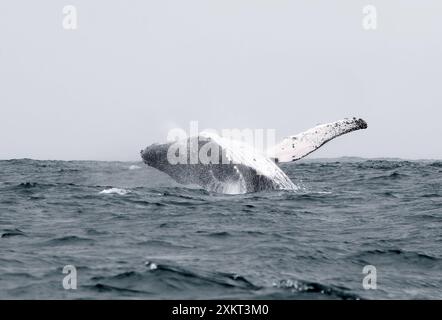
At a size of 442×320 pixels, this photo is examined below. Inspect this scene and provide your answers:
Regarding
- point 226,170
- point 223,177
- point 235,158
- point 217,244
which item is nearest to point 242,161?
point 235,158

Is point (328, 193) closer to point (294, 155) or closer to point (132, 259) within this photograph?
point (294, 155)

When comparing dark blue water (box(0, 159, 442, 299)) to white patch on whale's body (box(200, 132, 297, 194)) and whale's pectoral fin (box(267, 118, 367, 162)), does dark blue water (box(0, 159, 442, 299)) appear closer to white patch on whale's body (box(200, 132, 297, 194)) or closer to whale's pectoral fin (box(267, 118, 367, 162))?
white patch on whale's body (box(200, 132, 297, 194))

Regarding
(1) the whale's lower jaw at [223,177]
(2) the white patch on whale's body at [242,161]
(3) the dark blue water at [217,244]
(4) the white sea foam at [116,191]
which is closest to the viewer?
(3) the dark blue water at [217,244]

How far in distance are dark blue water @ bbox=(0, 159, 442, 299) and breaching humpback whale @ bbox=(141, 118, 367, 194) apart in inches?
15.1

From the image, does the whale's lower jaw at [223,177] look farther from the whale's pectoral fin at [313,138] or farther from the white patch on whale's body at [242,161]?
the whale's pectoral fin at [313,138]

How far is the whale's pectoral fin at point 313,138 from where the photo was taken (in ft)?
49.1

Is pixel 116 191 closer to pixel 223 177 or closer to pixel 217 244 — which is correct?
pixel 223 177

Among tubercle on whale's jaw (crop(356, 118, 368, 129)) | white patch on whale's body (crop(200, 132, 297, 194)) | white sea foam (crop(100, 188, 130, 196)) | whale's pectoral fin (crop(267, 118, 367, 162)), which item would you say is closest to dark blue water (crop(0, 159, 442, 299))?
white sea foam (crop(100, 188, 130, 196))

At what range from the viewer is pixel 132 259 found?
8898mm

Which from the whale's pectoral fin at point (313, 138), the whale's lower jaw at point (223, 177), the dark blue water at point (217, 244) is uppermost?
the whale's pectoral fin at point (313, 138)

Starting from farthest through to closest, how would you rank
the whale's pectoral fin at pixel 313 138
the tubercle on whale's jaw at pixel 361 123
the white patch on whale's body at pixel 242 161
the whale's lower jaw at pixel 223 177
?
the tubercle on whale's jaw at pixel 361 123 → the whale's pectoral fin at pixel 313 138 → the whale's lower jaw at pixel 223 177 → the white patch on whale's body at pixel 242 161

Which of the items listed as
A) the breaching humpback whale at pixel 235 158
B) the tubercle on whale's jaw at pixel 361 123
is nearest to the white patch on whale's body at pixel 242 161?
the breaching humpback whale at pixel 235 158

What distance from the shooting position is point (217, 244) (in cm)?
1005
